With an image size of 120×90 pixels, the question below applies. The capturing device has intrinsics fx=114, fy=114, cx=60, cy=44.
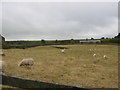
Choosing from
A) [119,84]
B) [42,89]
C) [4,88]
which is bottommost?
[119,84]

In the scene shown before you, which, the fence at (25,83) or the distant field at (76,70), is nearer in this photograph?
the fence at (25,83)

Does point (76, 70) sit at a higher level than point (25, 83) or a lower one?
lower

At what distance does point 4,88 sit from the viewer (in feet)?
19.2

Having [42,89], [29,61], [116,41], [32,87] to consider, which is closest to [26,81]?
[32,87]

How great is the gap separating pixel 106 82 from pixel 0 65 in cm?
808

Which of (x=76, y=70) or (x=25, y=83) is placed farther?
(x=76, y=70)

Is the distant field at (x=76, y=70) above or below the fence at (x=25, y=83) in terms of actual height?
below

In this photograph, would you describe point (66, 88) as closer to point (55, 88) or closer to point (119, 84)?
point (55, 88)

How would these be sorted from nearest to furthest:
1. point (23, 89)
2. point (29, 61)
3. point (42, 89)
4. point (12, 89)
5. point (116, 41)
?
point (42, 89) < point (23, 89) < point (12, 89) < point (29, 61) < point (116, 41)

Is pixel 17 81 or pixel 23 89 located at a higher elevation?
pixel 17 81

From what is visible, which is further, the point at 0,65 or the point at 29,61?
the point at 29,61

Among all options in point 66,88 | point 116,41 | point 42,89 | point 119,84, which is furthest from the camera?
point 116,41

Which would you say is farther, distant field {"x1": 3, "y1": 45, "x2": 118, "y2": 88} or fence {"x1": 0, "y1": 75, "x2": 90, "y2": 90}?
distant field {"x1": 3, "y1": 45, "x2": 118, "y2": 88}

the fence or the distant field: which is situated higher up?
the fence
